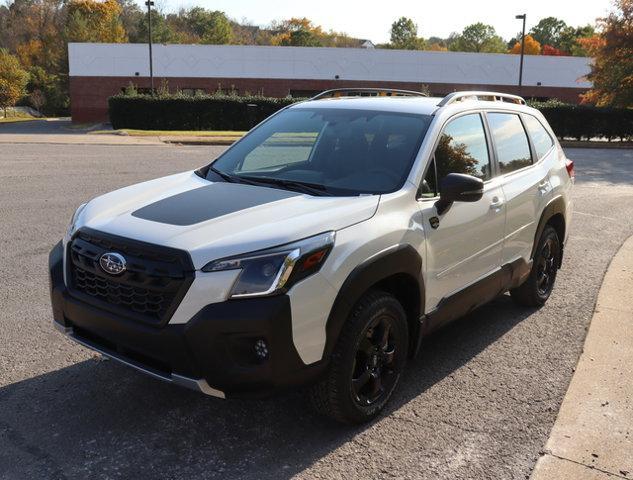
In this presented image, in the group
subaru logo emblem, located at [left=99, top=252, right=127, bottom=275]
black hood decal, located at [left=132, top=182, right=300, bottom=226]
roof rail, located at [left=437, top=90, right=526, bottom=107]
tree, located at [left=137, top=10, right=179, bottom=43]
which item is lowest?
subaru logo emblem, located at [left=99, top=252, right=127, bottom=275]

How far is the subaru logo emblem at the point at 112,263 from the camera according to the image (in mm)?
3078

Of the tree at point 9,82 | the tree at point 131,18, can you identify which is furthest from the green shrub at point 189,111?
the tree at point 131,18

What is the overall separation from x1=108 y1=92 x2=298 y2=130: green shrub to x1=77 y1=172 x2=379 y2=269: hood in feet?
96.2

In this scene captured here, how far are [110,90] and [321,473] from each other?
4505cm

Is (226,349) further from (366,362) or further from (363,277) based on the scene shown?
(366,362)

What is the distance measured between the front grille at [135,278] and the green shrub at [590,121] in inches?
1200

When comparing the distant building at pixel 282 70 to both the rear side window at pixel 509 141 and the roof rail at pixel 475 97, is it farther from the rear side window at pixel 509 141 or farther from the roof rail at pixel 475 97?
the rear side window at pixel 509 141

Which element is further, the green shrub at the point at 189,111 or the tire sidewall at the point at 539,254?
the green shrub at the point at 189,111

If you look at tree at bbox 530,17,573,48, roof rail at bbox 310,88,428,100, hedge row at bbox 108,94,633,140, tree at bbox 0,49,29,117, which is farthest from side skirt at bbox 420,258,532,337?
tree at bbox 530,17,573,48

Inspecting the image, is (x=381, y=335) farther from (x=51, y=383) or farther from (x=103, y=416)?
(x=51, y=383)

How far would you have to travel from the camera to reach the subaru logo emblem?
308 cm

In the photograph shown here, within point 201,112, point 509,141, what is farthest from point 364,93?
point 201,112

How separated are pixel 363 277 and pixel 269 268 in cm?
53

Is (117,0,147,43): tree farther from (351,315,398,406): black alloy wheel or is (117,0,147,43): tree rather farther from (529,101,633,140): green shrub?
(351,315,398,406): black alloy wheel
